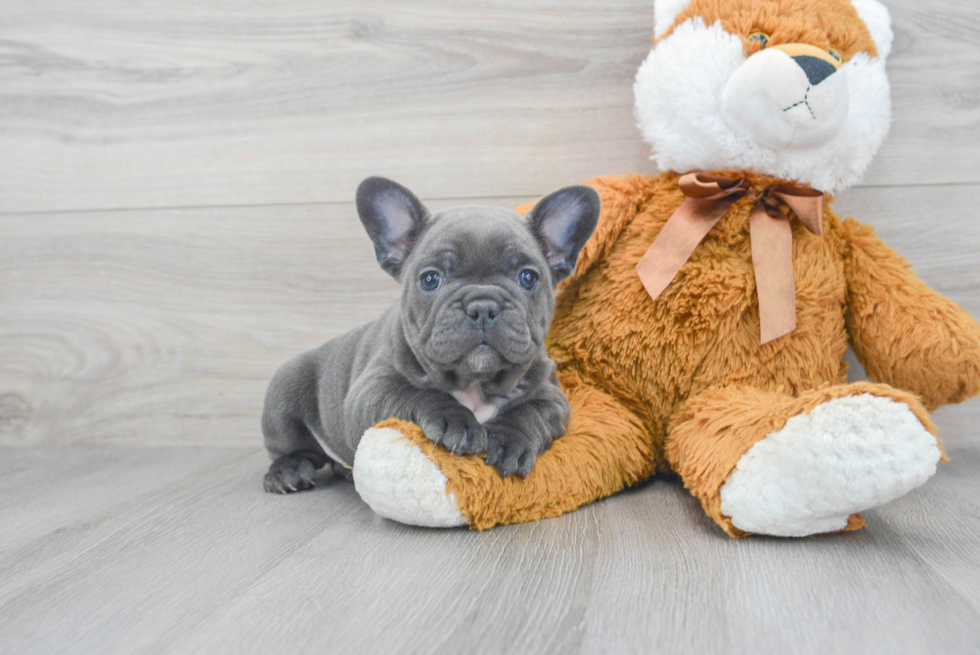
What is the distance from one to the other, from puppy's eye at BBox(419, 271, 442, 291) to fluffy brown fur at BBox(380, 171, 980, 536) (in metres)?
0.33

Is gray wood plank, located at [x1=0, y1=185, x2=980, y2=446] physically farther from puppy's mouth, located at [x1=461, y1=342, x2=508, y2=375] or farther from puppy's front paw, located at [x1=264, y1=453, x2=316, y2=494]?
puppy's mouth, located at [x1=461, y1=342, x2=508, y2=375]

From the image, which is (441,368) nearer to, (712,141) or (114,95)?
(712,141)

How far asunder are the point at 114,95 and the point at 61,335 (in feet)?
2.05

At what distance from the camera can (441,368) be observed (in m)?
1.17

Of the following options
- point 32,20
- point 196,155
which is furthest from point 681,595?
point 32,20

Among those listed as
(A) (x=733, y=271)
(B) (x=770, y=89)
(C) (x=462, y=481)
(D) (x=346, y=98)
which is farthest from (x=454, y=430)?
(D) (x=346, y=98)

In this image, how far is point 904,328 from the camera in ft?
4.41

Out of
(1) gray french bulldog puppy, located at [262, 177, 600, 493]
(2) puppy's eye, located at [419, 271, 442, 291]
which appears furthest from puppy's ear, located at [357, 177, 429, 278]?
(2) puppy's eye, located at [419, 271, 442, 291]

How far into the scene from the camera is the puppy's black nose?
1.07 m

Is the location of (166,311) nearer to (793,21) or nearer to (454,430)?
(454,430)

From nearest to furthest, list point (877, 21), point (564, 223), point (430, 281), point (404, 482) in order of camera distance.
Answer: point (404, 482) → point (430, 281) → point (564, 223) → point (877, 21)

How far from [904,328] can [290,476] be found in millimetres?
1193

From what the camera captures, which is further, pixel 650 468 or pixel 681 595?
pixel 650 468

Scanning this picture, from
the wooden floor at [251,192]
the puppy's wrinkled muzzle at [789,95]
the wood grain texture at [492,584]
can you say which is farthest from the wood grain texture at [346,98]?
the wood grain texture at [492,584]
